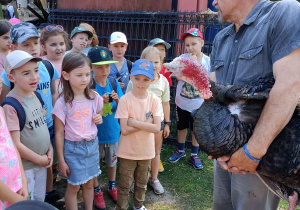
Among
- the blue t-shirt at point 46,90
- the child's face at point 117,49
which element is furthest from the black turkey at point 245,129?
the child's face at point 117,49

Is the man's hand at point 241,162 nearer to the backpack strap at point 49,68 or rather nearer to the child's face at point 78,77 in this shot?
the child's face at point 78,77

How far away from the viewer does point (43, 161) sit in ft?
7.41

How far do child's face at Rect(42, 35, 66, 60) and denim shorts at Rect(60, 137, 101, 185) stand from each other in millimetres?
1333

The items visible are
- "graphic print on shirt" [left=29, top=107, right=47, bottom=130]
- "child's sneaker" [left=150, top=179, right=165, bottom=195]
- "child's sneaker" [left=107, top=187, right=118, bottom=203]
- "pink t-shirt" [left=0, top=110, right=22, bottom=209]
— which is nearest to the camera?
"pink t-shirt" [left=0, top=110, right=22, bottom=209]

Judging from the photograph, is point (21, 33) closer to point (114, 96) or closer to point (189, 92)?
point (114, 96)

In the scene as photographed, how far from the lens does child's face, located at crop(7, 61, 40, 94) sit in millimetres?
2123

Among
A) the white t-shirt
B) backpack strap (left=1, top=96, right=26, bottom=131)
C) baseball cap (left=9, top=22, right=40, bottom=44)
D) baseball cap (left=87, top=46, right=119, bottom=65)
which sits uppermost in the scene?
baseball cap (left=9, top=22, right=40, bottom=44)

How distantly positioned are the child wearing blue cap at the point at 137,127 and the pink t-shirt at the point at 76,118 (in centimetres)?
32

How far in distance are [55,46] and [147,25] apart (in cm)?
227

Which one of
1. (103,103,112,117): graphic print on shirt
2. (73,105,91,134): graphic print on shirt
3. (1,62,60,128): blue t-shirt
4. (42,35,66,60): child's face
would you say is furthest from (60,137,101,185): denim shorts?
(42,35,66,60): child's face

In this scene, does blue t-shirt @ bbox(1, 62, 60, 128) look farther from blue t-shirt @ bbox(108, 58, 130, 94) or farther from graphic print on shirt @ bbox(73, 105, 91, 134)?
blue t-shirt @ bbox(108, 58, 130, 94)

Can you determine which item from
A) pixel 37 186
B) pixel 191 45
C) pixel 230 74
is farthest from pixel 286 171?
pixel 191 45

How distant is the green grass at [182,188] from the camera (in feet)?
10.4

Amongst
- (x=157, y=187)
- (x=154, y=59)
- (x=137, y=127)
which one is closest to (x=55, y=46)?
(x=154, y=59)
